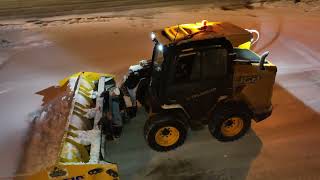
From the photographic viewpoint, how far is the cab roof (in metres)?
6.13

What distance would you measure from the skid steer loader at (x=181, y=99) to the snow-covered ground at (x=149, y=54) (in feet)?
1.32

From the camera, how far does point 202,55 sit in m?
6.06

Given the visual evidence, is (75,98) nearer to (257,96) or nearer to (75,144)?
(75,144)

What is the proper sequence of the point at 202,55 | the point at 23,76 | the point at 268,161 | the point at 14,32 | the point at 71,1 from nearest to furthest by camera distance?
the point at 202,55 → the point at 268,161 → the point at 23,76 → the point at 14,32 → the point at 71,1

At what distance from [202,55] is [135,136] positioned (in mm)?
2136

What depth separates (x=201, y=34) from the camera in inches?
247

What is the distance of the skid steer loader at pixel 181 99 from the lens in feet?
19.8

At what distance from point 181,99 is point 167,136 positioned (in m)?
0.70

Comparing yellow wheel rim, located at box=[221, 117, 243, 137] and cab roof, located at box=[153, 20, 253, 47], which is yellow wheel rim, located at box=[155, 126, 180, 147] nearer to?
yellow wheel rim, located at box=[221, 117, 243, 137]

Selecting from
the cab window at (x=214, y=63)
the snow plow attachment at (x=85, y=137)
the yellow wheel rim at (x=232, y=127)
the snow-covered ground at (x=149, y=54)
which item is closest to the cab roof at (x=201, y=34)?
the cab window at (x=214, y=63)

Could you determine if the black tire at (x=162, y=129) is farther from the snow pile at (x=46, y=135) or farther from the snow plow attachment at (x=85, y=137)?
the snow pile at (x=46, y=135)

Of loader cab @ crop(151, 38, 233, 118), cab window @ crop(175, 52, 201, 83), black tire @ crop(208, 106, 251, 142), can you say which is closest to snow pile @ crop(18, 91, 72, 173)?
loader cab @ crop(151, 38, 233, 118)

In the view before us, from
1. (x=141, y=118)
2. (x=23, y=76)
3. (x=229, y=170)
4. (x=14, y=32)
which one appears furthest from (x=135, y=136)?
(x=14, y=32)

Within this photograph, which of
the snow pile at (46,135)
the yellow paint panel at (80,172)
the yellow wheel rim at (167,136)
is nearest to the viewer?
the yellow paint panel at (80,172)
